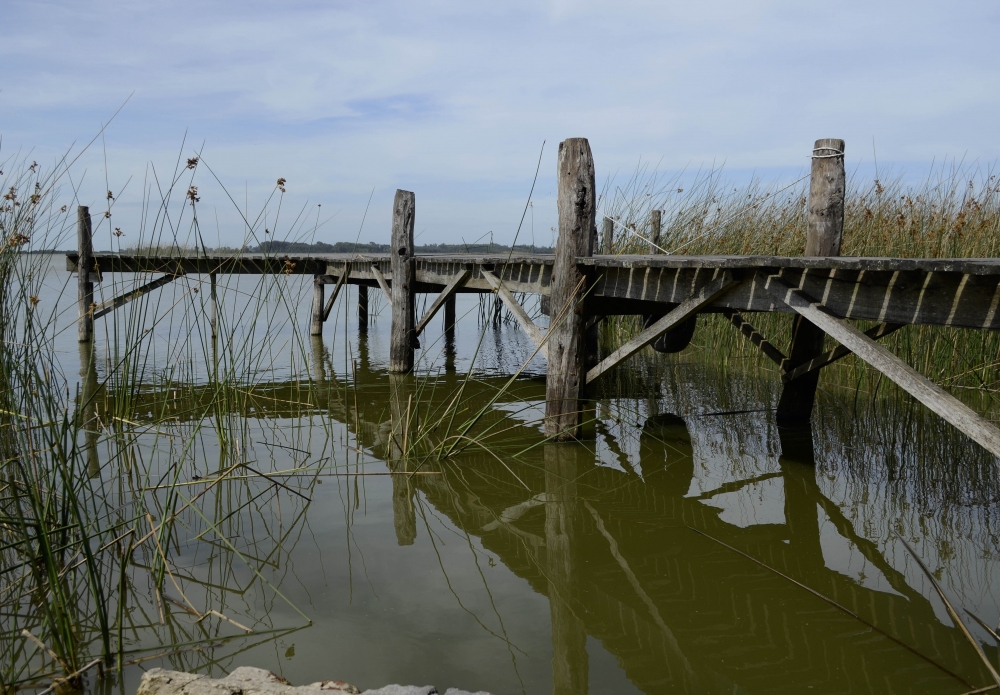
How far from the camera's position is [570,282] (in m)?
5.30

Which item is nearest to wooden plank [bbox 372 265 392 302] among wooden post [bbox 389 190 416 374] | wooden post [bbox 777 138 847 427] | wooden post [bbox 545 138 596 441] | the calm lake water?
wooden post [bbox 389 190 416 374]

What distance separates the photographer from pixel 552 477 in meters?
4.62

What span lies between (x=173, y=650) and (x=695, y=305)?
317cm

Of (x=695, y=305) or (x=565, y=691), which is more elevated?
(x=695, y=305)

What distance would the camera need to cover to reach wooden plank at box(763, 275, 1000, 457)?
2977mm

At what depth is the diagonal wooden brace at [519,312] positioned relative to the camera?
5.68 metres

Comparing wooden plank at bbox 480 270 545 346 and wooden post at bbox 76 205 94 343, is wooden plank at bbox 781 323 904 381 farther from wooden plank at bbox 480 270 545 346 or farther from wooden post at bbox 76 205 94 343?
wooden post at bbox 76 205 94 343

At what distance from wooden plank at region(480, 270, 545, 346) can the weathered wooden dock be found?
0.02m

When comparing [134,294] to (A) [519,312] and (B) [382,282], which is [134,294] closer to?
(A) [519,312]

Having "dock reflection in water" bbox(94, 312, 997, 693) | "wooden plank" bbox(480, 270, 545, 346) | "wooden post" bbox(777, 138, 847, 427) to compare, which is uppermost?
"wooden post" bbox(777, 138, 847, 427)

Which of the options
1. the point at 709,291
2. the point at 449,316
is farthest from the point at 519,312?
the point at 449,316

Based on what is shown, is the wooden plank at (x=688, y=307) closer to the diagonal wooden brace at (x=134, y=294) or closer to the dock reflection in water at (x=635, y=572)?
the dock reflection in water at (x=635, y=572)

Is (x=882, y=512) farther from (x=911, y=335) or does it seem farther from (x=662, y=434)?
(x=911, y=335)

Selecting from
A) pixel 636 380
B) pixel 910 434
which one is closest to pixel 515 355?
pixel 636 380
